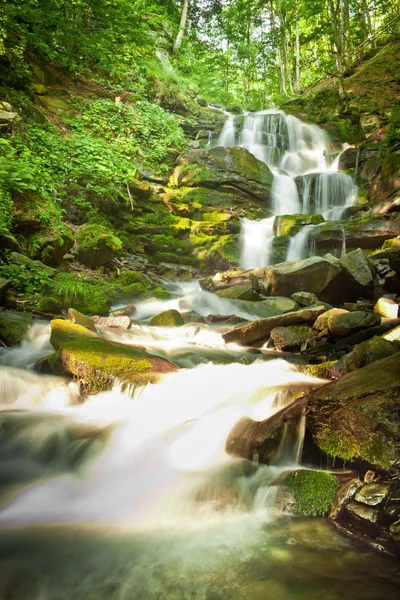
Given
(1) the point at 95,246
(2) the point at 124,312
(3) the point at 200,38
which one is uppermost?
(3) the point at 200,38

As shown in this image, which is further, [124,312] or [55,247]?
[55,247]

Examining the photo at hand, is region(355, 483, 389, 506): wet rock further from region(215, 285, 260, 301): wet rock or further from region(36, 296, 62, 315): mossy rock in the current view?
region(215, 285, 260, 301): wet rock

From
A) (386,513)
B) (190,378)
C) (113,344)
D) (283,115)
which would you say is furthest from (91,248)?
(283,115)

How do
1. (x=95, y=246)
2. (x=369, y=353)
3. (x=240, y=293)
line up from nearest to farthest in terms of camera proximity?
(x=369, y=353), (x=240, y=293), (x=95, y=246)

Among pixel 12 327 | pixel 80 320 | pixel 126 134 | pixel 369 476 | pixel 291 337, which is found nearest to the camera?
pixel 369 476

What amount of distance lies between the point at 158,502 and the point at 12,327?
3845mm

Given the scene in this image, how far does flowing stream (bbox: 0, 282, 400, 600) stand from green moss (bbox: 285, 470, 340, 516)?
0.11 metres

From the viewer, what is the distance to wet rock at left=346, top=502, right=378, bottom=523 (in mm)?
2225

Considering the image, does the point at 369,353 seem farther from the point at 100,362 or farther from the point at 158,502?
the point at 100,362

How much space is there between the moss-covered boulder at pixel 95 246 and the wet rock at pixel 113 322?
9.53ft

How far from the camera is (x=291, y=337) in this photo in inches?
256

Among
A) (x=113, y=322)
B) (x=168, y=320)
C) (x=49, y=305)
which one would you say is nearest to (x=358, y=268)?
(x=168, y=320)

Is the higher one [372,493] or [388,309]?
[388,309]

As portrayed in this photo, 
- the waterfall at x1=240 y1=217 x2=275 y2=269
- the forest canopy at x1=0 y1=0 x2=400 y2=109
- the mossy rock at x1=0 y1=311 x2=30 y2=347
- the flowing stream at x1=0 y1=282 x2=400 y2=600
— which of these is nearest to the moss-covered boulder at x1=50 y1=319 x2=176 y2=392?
the flowing stream at x1=0 y1=282 x2=400 y2=600
